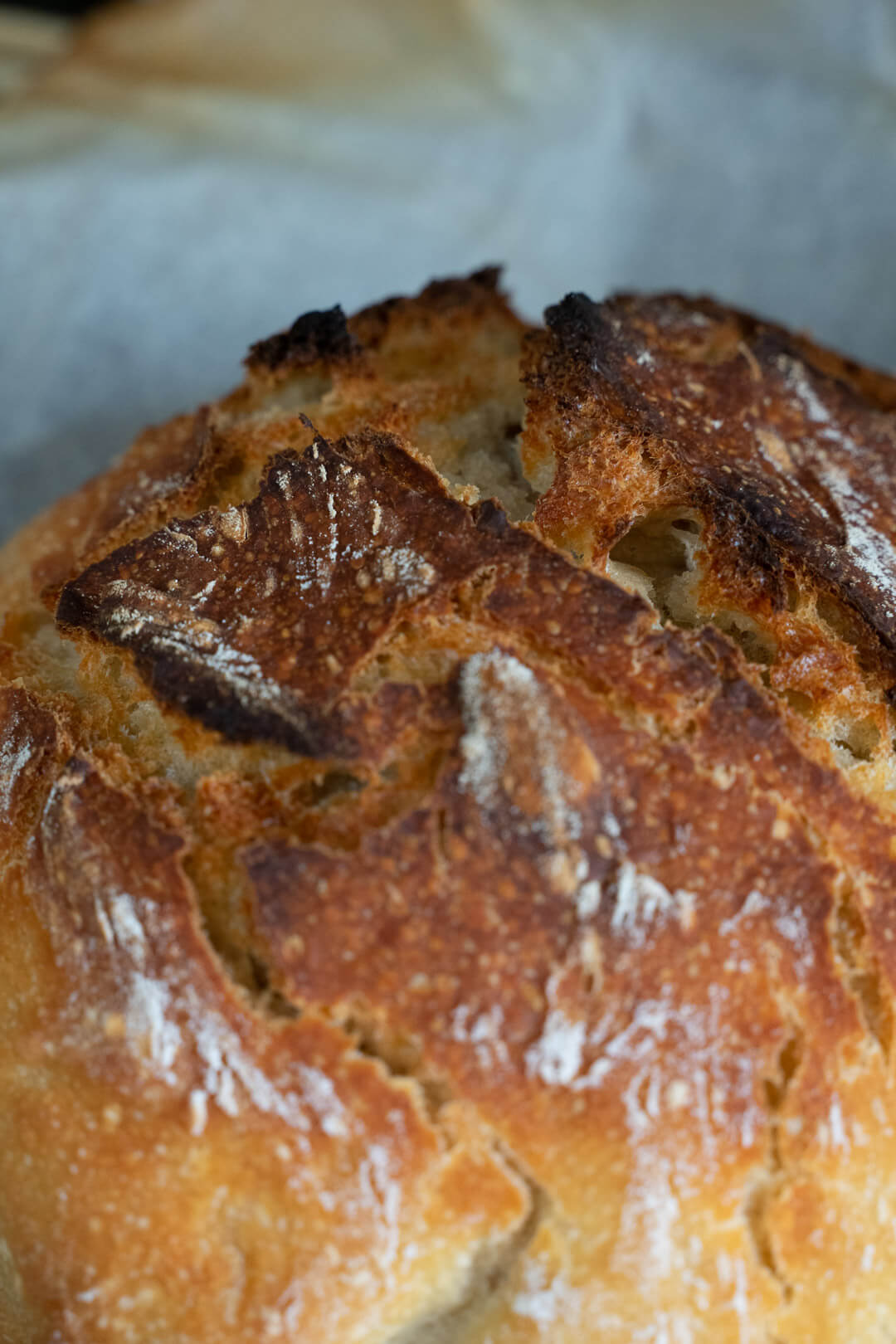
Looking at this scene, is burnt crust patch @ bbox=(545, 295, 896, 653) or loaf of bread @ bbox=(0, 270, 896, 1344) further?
burnt crust patch @ bbox=(545, 295, 896, 653)

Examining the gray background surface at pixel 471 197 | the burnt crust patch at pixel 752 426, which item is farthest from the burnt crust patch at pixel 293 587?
the gray background surface at pixel 471 197

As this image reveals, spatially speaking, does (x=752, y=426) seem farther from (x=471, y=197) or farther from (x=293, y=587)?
→ (x=471, y=197)

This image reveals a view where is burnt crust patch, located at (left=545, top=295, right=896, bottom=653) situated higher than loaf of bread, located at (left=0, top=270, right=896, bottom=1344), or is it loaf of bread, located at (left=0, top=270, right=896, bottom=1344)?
burnt crust patch, located at (left=545, top=295, right=896, bottom=653)

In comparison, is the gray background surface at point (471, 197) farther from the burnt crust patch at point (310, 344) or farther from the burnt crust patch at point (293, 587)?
the burnt crust patch at point (293, 587)

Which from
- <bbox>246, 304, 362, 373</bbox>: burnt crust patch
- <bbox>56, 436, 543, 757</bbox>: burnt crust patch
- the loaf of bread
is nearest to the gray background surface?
<bbox>246, 304, 362, 373</bbox>: burnt crust patch

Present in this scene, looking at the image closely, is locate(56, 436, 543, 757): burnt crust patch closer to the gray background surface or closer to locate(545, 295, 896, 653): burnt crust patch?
locate(545, 295, 896, 653): burnt crust patch

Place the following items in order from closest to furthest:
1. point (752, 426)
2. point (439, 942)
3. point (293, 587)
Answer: point (439, 942), point (293, 587), point (752, 426)

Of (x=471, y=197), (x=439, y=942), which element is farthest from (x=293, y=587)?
(x=471, y=197)
